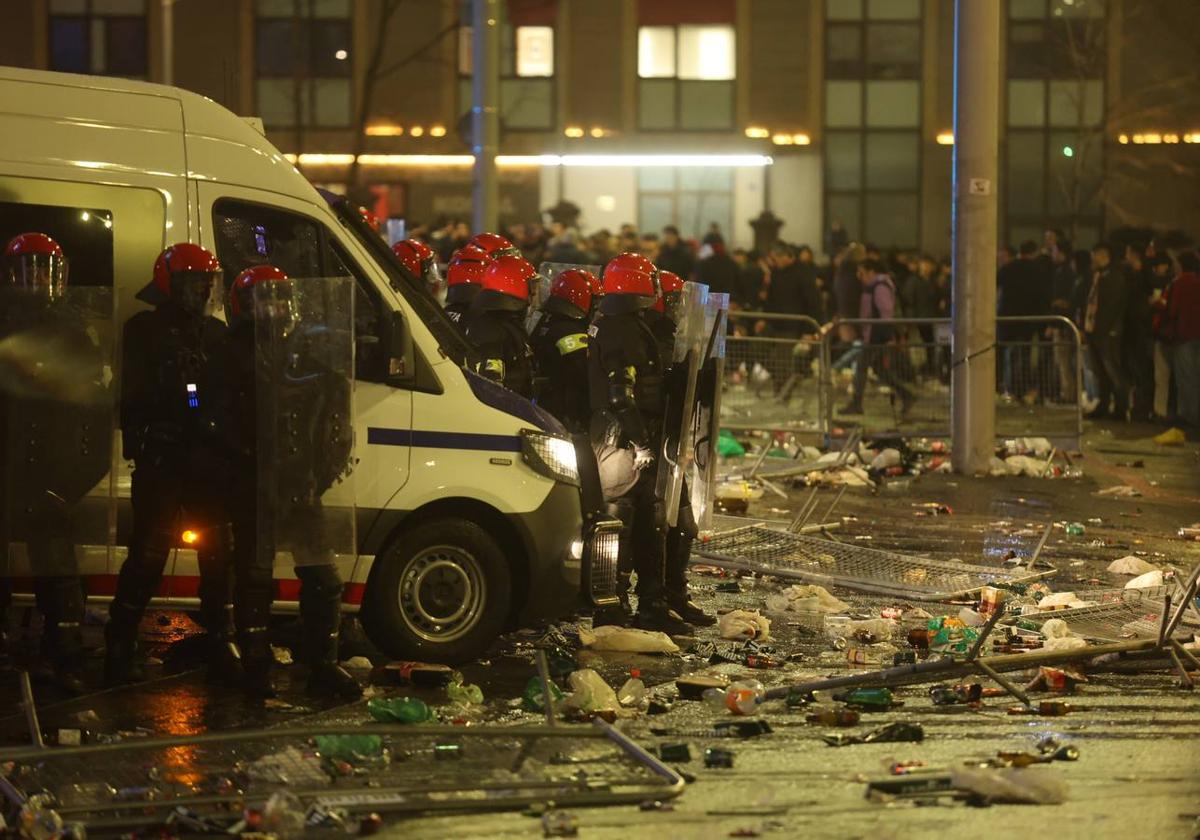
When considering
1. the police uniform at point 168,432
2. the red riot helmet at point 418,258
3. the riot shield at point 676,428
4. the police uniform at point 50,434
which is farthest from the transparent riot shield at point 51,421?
the red riot helmet at point 418,258

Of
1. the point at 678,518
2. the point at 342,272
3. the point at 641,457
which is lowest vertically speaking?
the point at 678,518

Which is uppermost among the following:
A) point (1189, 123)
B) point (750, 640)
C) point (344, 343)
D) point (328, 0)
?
point (328, 0)

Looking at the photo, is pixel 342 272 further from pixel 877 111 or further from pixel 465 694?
pixel 877 111

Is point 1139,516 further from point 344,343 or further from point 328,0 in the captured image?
point 328,0

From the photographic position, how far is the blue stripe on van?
28.5 ft

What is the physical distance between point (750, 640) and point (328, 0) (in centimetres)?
3787

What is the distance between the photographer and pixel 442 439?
879 cm

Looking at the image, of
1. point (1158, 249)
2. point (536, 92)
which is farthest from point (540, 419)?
point (536, 92)

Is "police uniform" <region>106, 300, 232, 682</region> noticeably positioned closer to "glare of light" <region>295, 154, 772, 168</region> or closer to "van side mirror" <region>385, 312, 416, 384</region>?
"van side mirror" <region>385, 312, 416, 384</region>

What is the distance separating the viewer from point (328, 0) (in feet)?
149

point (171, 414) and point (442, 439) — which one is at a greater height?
point (171, 414)

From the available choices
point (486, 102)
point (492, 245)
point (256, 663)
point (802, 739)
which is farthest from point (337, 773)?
point (486, 102)

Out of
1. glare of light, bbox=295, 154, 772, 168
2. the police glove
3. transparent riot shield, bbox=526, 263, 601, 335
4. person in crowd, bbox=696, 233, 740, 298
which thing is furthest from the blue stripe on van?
glare of light, bbox=295, 154, 772, 168

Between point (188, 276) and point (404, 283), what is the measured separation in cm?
128
